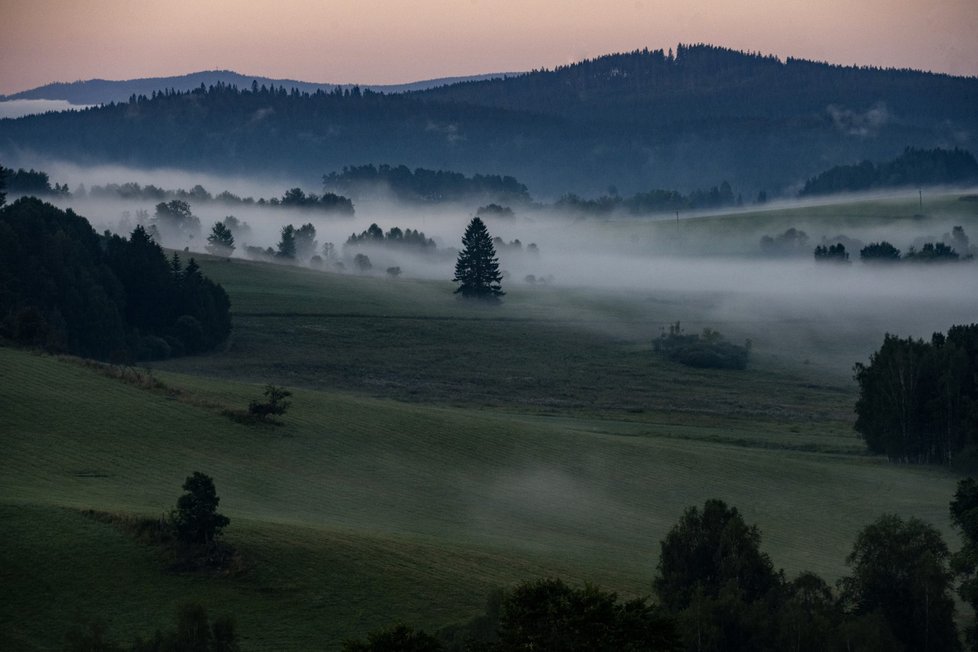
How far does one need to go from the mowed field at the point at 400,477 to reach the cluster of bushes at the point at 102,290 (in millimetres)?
4616

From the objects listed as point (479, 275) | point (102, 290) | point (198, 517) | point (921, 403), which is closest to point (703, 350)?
point (921, 403)

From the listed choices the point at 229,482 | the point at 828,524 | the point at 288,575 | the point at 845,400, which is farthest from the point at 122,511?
the point at 845,400

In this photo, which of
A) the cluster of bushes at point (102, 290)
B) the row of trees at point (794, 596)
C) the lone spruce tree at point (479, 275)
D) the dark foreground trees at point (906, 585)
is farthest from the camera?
the lone spruce tree at point (479, 275)

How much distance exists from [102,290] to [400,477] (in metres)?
62.8

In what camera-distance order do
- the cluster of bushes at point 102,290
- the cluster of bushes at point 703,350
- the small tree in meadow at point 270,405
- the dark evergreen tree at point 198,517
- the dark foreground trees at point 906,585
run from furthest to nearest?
the cluster of bushes at point 703,350 < the cluster of bushes at point 102,290 < the small tree in meadow at point 270,405 < the dark evergreen tree at point 198,517 < the dark foreground trees at point 906,585

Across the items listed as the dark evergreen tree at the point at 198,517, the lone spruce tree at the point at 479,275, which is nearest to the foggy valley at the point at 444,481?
the dark evergreen tree at the point at 198,517

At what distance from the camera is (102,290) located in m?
122

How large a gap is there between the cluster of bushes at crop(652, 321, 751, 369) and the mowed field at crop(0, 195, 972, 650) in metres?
2.77

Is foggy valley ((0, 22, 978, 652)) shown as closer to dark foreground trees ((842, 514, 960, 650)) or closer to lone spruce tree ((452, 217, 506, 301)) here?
dark foreground trees ((842, 514, 960, 650))

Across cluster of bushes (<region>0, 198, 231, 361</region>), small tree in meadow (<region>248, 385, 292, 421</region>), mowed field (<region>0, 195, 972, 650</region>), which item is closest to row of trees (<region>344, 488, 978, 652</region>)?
mowed field (<region>0, 195, 972, 650</region>)

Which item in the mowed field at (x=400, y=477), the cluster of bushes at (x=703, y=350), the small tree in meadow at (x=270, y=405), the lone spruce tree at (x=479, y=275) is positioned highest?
the lone spruce tree at (x=479, y=275)

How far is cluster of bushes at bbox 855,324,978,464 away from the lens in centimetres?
8925

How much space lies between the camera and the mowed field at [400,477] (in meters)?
43.0

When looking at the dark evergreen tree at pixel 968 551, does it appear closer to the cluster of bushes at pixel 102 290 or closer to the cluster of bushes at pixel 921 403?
the cluster of bushes at pixel 921 403
